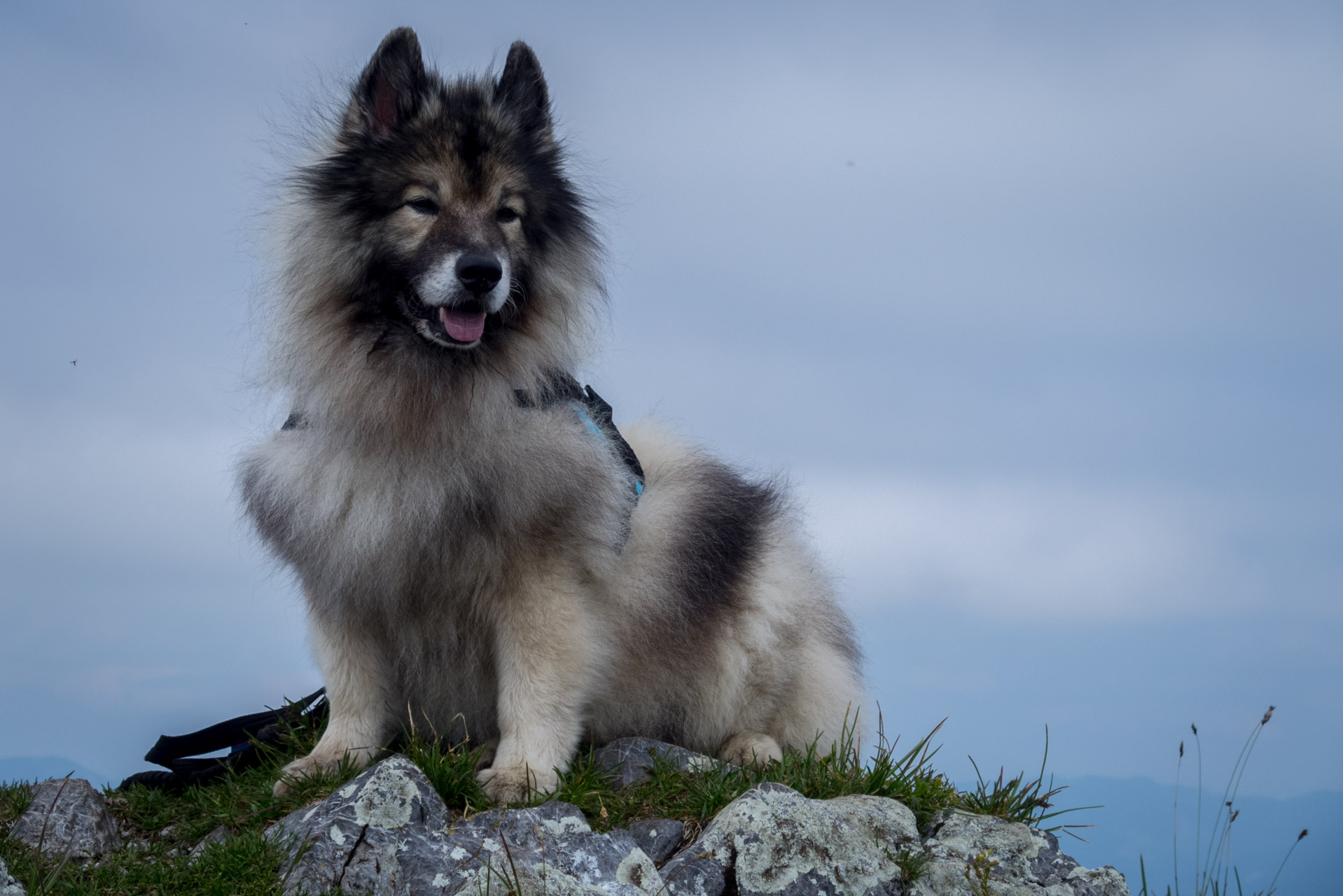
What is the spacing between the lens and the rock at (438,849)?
3.42 meters

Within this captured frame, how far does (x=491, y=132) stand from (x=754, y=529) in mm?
2131

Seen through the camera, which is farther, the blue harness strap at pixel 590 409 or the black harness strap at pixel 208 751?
the black harness strap at pixel 208 751

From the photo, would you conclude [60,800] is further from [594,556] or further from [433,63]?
[433,63]

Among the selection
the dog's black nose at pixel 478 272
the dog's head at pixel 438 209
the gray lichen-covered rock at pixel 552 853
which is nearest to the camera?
the gray lichen-covered rock at pixel 552 853

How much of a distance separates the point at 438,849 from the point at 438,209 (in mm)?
2264

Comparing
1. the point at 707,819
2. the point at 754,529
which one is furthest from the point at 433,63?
the point at 707,819

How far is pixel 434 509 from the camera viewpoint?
425 cm

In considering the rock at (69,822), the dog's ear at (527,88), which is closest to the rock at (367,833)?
the rock at (69,822)

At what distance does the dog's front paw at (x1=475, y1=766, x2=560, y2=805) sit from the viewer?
4.07 metres

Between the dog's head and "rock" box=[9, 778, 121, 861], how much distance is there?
2181mm

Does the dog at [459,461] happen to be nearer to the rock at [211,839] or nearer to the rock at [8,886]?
the rock at [211,839]

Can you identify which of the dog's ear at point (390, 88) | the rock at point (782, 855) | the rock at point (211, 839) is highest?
the dog's ear at point (390, 88)

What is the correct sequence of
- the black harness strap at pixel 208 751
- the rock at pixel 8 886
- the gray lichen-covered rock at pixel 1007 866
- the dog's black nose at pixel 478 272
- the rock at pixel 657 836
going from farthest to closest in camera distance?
Answer: 1. the black harness strap at pixel 208 751
2. the dog's black nose at pixel 478 272
3. the rock at pixel 657 836
4. the gray lichen-covered rock at pixel 1007 866
5. the rock at pixel 8 886

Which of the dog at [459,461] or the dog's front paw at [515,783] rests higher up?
the dog at [459,461]
